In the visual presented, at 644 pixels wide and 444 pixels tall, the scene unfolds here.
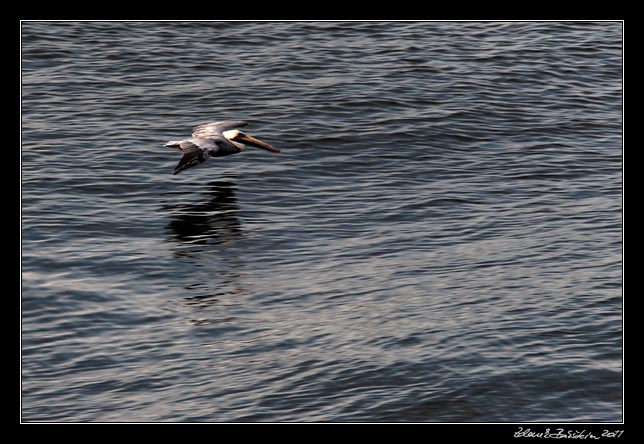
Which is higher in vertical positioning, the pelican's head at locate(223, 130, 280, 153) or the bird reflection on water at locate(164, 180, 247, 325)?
the pelican's head at locate(223, 130, 280, 153)

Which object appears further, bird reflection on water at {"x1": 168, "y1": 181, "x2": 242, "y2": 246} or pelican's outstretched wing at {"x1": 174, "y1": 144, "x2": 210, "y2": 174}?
pelican's outstretched wing at {"x1": 174, "y1": 144, "x2": 210, "y2": 174}

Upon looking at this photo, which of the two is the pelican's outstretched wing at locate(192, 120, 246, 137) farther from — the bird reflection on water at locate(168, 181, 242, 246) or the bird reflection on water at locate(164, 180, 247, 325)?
the bird reflection on water at locate(168, 181, 242, 246)

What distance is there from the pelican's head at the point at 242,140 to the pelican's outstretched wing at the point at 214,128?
0.12 metres

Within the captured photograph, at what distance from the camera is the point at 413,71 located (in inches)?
998

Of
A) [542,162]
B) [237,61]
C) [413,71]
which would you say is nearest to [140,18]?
[237,61]

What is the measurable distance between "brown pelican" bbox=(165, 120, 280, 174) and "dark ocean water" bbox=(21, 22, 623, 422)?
51cm

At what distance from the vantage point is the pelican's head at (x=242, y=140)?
66.8ft

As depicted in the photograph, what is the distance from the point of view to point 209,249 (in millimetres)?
16547

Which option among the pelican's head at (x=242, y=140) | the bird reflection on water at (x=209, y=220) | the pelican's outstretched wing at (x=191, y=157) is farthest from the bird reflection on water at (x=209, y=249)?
the pelican's head at (x=242, y=140)

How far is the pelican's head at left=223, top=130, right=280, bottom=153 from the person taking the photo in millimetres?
20370

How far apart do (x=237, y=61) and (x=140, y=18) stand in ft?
8.84
